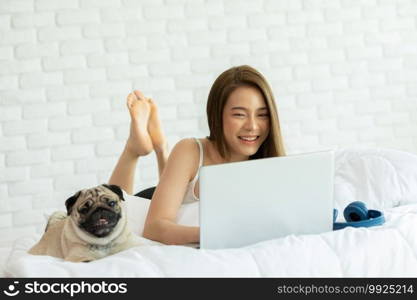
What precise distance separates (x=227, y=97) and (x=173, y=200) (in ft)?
1.20

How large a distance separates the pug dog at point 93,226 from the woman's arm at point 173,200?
0.22m

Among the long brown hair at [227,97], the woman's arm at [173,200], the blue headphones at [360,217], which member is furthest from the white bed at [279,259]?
the long brown hair at [227,97]

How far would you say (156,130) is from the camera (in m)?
2.69

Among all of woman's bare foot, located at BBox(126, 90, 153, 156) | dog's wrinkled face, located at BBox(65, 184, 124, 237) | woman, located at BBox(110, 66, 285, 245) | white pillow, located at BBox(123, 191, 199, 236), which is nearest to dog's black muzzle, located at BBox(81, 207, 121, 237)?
dog's wrinkled face, located at BBox(65, 184, 124, 237)

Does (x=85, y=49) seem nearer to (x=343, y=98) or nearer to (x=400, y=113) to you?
(x=343, y=98)

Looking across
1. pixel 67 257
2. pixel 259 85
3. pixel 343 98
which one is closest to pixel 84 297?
pixel 67 257

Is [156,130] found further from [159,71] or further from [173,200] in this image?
[159,71]

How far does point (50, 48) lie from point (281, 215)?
2.31 meters

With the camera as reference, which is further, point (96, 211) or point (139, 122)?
point (139, 122)

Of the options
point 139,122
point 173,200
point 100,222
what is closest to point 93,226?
point 100,222

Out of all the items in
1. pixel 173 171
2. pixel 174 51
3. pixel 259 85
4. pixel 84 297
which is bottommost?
pixel 84 297

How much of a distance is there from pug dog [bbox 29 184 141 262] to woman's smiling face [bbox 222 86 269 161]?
0.58 metres

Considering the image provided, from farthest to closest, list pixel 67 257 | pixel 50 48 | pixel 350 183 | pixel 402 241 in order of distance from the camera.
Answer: pixel 50 48
pixel 350 183
pixel 402 241
pixel 67 257

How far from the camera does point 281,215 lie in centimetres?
168
